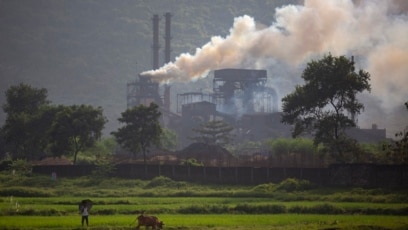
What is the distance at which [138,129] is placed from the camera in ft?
328

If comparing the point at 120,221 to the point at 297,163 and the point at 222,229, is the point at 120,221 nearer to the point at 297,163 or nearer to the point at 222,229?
the point at 222,229

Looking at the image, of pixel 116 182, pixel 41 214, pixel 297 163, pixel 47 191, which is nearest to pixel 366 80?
pixel 297 163

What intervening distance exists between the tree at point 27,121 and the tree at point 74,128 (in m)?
7.80

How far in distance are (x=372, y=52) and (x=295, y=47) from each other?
20.7 m

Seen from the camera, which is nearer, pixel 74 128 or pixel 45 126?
pixel 74 128

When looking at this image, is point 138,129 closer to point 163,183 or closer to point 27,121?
point 163,183

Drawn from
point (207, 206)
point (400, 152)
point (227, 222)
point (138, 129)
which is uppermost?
point (138, 129)

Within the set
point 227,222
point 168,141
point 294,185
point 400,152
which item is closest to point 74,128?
point 294,185

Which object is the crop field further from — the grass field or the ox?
the ox

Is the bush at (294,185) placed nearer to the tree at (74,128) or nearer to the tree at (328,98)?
the tree at (328,98)

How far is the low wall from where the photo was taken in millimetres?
69688

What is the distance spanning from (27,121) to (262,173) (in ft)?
149

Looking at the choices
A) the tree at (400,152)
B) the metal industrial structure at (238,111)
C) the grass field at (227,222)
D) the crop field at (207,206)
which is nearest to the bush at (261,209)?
the crop field at (207,206)

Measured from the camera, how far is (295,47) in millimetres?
122625
